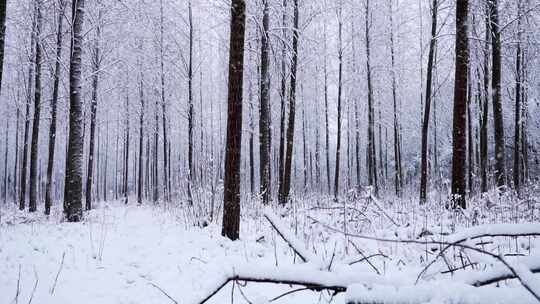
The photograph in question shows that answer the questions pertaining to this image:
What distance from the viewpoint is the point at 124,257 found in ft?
14.7

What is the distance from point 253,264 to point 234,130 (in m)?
4.44

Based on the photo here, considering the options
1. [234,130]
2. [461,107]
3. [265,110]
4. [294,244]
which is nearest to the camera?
[294,244]

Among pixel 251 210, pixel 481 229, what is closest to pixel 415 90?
pixel 251 210

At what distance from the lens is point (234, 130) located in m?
5.29

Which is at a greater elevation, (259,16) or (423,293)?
(259,16)

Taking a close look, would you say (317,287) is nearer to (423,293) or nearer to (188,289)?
(423,293)

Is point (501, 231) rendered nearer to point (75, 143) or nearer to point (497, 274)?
point (497, 274)

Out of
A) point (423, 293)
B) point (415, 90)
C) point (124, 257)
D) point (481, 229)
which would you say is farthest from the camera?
point (415, 90)

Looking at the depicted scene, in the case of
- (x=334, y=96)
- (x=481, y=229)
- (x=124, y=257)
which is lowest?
(x=124, y=257)

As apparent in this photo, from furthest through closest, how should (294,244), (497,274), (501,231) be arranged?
(294,244) < (501,231) < (497,274)

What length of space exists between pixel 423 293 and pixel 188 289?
2.78m

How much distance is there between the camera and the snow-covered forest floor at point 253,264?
802 mm

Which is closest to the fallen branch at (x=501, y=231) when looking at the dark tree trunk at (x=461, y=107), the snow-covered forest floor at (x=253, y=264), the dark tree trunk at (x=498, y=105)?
the snow-covered forest floor at (x=253, y=264)

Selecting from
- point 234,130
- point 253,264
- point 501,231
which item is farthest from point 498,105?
point 253,264
